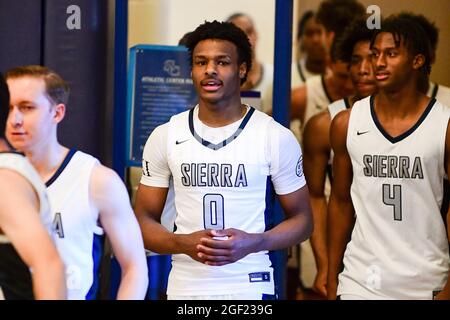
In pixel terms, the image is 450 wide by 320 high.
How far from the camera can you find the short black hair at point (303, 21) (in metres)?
6.96

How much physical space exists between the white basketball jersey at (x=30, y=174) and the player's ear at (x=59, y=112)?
229mm

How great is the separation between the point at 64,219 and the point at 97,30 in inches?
33.5

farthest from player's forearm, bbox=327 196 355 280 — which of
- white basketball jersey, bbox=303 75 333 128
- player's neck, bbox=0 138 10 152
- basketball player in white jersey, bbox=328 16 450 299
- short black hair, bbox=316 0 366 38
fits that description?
player's neck, bbox=0 138 10 152

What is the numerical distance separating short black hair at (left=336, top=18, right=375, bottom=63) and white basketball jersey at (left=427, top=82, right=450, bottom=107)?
321 millimetres

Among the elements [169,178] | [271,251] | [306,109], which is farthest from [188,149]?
[306,109]

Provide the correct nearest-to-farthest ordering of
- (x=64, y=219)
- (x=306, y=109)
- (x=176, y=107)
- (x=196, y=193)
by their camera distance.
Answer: (x=64, y=219), (x=196, y=193), (x=176, y=107), (x=306, y=109)

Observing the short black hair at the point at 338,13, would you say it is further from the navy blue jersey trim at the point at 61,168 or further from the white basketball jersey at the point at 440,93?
the navy blue jersey trim at the point at 61,168

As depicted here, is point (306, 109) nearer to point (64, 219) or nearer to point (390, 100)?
point (390, 100)

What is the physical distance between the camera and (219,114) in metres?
4.38

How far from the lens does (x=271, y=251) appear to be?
454 cm

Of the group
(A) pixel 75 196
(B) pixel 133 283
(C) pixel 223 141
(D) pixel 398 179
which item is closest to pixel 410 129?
(D) pixel 398 179

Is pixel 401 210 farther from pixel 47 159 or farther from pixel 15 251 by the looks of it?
pixel 15 251

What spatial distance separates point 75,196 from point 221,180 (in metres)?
0.59

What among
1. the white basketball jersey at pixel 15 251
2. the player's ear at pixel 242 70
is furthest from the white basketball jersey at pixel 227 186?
the white basketball jersey at pixel 15 251
